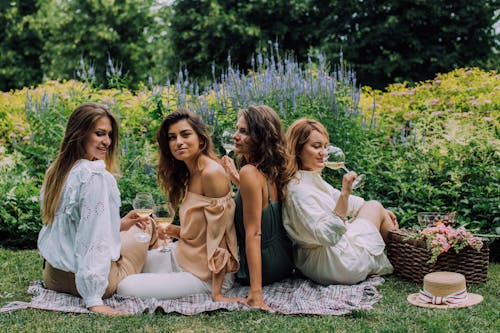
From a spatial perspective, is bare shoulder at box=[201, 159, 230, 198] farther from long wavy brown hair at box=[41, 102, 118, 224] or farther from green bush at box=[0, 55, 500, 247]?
green bush at box=[0, 55, 500, 247]

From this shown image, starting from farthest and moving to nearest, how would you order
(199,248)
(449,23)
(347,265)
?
(449,23) < (347,265) < (199,248)

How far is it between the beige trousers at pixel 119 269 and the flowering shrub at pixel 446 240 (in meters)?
1.95

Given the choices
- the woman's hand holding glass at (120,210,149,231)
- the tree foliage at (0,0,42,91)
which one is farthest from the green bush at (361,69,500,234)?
the tree foliage at (0,0,42,91)

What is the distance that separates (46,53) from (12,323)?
19.4 meters

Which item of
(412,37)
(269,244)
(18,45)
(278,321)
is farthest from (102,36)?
(278,321)

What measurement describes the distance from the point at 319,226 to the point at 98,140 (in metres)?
1.52

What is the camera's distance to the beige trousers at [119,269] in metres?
3.86

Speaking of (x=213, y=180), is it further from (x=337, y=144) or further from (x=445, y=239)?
(x=337, y=144)

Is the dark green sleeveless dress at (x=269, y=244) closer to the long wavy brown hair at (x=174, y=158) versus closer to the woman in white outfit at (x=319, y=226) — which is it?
the woman in white outfit at (x=319, y=226)

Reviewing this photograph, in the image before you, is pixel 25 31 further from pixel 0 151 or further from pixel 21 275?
pixel 21 275

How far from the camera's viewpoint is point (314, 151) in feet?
13.8

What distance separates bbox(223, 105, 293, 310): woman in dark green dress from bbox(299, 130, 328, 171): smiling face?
0.86 feet

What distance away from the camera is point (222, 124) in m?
6.14

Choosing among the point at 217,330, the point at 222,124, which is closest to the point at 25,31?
the point at 222,124
